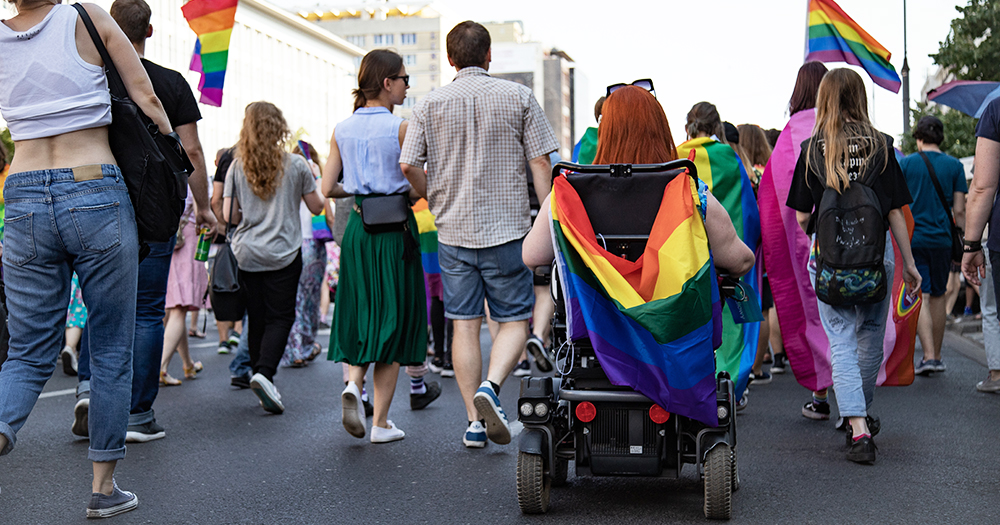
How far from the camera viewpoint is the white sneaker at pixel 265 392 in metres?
6.48

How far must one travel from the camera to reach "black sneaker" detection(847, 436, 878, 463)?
5055 mm

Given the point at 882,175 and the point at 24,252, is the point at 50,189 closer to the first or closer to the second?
the point at 24,252

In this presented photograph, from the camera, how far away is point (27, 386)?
12.7 ft

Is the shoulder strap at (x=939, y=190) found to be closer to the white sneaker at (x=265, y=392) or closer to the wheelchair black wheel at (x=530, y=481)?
the white sneaker at (x=265, y=392)

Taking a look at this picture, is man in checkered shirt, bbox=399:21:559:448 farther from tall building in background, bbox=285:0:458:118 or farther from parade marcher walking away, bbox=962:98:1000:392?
tall building in background, bbox=285:0:458:118

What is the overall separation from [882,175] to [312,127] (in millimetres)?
109712

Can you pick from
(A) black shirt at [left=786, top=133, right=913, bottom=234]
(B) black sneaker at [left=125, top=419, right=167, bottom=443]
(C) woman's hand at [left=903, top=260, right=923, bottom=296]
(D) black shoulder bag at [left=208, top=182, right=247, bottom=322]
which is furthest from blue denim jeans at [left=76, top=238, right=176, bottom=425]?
(C) woman's hand at [left=903, top=260, right=923, bottom=296]

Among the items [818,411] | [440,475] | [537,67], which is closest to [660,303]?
[440,475]

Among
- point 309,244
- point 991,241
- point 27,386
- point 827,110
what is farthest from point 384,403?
point 309,244

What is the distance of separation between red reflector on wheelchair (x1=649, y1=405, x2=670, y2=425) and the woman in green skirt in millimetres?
2131

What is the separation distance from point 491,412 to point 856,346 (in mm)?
1935

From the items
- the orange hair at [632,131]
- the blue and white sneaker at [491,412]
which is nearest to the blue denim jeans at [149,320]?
the blue and white sneaker at [491,412]

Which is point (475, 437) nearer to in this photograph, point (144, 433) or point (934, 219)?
point (144, 433)

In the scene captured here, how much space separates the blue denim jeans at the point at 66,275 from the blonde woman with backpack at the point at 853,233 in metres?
3.25
